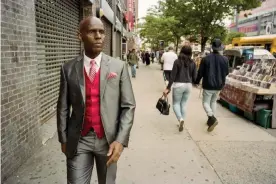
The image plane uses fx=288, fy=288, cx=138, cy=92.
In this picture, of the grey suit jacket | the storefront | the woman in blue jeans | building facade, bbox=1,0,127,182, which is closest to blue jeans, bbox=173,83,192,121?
the woman in blue jeans

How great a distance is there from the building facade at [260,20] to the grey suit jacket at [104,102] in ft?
125

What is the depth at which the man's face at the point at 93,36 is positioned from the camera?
2.25m

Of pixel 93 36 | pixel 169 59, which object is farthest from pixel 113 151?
pixel 169 59

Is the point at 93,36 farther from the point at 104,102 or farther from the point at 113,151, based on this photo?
the point at 113,151

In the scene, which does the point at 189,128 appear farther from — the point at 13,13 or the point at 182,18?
the point at 182,18

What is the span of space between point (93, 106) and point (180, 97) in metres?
3.98

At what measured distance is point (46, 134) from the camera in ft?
17.6

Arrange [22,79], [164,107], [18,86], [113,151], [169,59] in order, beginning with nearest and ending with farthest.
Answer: [113,151] < [18,86] < [22,79] < [164,107] < [169,59]

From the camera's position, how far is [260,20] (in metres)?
48.7

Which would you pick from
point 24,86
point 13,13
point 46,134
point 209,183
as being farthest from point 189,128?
point 13,13

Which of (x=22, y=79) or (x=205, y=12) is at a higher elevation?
(x=205, y=12)

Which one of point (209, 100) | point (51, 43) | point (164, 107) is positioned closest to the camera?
point (164, 107)

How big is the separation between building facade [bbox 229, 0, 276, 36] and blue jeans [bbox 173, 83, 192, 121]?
3435 cm

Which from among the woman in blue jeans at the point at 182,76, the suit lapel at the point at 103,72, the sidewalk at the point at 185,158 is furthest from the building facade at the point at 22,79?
the woman in blue jeans at the point at 182,76
